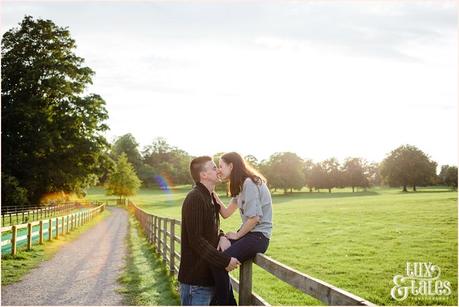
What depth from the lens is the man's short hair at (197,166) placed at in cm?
481

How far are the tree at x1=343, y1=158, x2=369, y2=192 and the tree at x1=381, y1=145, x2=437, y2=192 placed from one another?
9911 millimetres

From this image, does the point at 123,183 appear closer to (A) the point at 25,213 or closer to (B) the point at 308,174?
(B) the point at 308,174

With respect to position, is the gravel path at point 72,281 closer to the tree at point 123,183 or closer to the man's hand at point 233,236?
the man's hand at point 233,236

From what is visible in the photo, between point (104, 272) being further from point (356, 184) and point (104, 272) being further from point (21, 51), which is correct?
point (356, 184)

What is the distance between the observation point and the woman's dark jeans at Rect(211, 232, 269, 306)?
181 inches

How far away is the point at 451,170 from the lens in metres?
101

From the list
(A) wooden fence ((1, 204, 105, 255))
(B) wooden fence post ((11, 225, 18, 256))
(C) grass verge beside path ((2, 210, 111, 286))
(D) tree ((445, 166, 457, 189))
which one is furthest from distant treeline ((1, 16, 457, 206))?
(D) tree ((445, 166, 457, 189))

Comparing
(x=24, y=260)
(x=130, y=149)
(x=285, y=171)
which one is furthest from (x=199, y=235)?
(x=130, y=149)

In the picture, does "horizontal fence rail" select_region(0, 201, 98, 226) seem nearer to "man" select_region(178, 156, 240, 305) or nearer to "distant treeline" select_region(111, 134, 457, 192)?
"man" select_region(178, 156, 240, 305)

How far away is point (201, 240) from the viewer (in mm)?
4465

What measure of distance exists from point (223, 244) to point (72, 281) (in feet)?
23.3

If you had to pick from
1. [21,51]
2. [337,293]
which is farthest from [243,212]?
[21,51]

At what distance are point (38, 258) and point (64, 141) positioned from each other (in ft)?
89.4

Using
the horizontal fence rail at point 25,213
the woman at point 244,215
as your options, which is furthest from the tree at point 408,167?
the woman at point 244,215
